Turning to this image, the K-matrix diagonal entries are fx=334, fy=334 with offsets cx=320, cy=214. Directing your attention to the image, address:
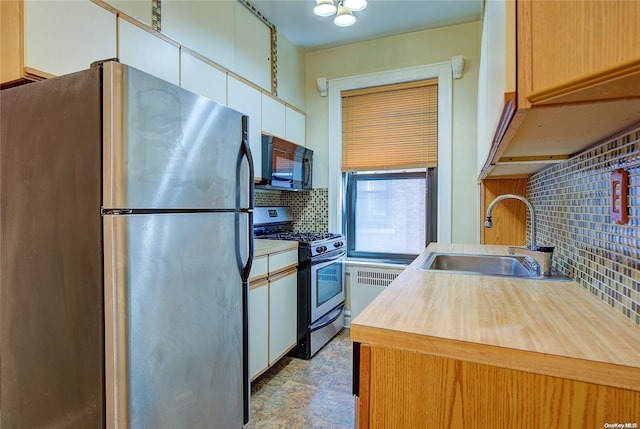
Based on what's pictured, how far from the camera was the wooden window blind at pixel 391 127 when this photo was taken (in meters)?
2.99

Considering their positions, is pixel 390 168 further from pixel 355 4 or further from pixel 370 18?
pixel 355 4

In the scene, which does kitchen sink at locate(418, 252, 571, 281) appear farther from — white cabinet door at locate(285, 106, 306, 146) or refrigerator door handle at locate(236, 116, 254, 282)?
white cabinet door at locate(285, 106, 306, 146)

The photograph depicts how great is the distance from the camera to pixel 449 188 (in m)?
2.93

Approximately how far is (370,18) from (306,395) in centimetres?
285

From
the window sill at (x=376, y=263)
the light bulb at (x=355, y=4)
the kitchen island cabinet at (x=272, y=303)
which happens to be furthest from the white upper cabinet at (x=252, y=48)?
the window sill at (x=376, y=263)

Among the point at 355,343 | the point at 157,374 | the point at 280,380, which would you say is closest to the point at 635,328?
the point at 355,343

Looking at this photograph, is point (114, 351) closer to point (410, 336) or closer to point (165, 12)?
point (410, 336)

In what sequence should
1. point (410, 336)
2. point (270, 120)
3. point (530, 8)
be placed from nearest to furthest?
point (530, 8)
point (410, 336)
point (270, 120)

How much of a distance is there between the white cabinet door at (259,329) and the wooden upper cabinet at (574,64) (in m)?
1.71

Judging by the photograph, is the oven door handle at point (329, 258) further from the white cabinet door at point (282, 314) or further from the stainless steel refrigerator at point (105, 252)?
the stainless steel refrigerator at point (105, 252)

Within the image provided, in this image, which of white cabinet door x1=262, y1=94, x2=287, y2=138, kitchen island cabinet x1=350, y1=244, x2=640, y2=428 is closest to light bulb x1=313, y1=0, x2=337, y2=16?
white cabinet door x1=262, y1=94, x2=287, y2=138

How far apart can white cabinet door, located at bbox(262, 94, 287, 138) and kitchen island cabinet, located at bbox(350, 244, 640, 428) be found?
6.86 feet

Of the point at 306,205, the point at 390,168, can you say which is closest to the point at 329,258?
the point at 306,205

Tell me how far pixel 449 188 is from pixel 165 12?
244cm
